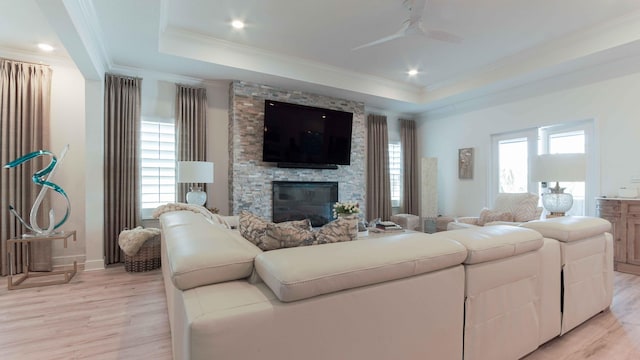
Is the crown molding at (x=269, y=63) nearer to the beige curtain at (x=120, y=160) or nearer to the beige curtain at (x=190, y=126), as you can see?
the beige curtain at (x=190, y=126)

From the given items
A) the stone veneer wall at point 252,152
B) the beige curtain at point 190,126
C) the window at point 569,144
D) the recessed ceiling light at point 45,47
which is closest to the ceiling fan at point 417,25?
the stone veneer wall at point 252,152

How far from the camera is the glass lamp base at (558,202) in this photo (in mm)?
3473

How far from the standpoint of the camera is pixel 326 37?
3859mm

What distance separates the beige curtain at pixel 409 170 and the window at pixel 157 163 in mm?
4539

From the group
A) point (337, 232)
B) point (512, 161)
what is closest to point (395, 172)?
point (512, 161)

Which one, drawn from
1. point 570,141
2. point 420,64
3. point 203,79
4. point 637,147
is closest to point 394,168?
point 420,64

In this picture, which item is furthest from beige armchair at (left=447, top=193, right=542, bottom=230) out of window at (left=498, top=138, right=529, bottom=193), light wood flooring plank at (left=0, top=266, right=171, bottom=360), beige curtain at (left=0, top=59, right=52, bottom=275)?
beige curtain at (left=0, top=59, right=52, bottom=275)

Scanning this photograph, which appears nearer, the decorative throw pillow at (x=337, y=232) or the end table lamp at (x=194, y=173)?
the decorative throw pillow at (x=337, y=232)

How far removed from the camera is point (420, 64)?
15.5 ft

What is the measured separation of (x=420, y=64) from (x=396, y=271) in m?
4.24

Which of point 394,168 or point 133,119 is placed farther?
point 394,168

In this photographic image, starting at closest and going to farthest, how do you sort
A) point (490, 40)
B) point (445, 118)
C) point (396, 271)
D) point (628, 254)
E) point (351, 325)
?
point (351, 325), point (396, 271), point (628, 254), point (490, 40), point (445, 118)

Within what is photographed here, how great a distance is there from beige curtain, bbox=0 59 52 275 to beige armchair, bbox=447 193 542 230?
5330 millimetres

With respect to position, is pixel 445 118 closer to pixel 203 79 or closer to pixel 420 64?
pixel 420 64
